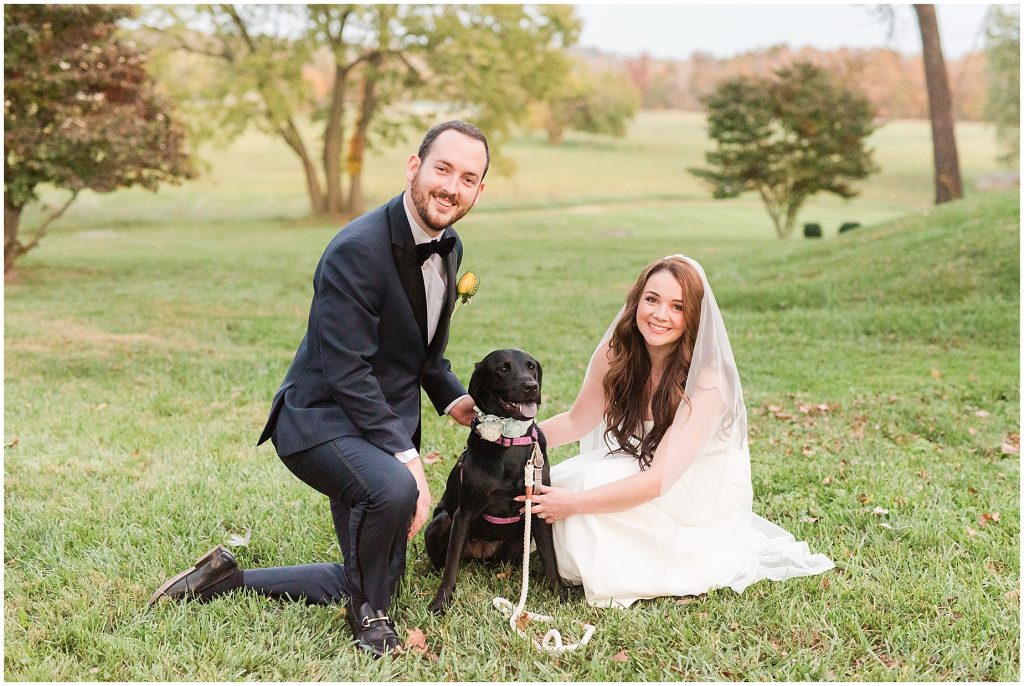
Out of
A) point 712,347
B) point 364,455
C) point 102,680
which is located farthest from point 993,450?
point 102,680

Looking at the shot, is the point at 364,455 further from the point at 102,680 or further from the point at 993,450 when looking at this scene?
the point at 993,450

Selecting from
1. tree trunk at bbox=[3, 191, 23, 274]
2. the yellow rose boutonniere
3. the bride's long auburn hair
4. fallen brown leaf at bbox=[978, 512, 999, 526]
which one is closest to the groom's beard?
the yellow rose boutonniere

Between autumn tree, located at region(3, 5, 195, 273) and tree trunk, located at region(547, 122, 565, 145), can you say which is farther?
tree trunk, located at region(547, 122, 565, 145)

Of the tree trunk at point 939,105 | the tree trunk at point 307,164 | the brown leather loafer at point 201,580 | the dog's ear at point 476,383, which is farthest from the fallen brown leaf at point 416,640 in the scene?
the tree trunk at point 307,164

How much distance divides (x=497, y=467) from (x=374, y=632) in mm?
761

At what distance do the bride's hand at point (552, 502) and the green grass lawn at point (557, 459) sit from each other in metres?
0.35

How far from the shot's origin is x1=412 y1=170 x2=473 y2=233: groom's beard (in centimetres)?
312

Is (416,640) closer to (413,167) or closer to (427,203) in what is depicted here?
(427,203)

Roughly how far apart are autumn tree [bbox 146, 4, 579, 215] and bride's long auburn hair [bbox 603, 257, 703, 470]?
22568 mm

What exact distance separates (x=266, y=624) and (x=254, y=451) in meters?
2.27

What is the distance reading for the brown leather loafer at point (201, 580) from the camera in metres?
3.42

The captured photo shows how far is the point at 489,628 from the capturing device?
3309mm

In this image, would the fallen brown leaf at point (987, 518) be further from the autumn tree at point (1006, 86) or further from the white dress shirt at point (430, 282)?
the autumn tree at point (1006, 86)

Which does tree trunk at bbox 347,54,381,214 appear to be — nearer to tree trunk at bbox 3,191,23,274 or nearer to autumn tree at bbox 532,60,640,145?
tree trunk at bbox 3,191,23,274
